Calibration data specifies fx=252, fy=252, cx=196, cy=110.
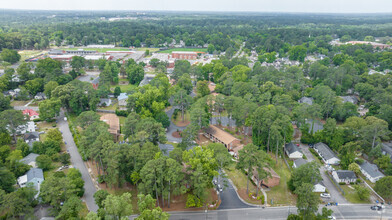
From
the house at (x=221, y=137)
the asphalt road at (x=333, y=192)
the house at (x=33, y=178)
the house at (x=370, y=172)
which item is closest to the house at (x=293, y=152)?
the asphalt road at (x=333, y=192)

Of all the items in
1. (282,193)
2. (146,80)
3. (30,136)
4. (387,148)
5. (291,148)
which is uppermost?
(146,80)

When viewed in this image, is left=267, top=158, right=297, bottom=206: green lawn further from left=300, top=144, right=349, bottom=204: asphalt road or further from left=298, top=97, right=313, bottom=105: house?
left=298, top=97, right=313, bottom=105: house

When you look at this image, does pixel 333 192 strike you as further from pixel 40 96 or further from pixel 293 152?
pixel 40 96

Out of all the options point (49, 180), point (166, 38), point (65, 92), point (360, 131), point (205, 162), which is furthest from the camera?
point (166, 38)

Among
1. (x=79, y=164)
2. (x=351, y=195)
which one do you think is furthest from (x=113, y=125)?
(x=351, y=195)

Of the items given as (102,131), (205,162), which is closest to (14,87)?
(102,131)

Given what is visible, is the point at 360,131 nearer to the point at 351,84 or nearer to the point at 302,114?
the point at 302,114

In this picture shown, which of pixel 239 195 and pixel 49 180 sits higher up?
pixel 49 180

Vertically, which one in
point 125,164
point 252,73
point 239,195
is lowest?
point 239,195
